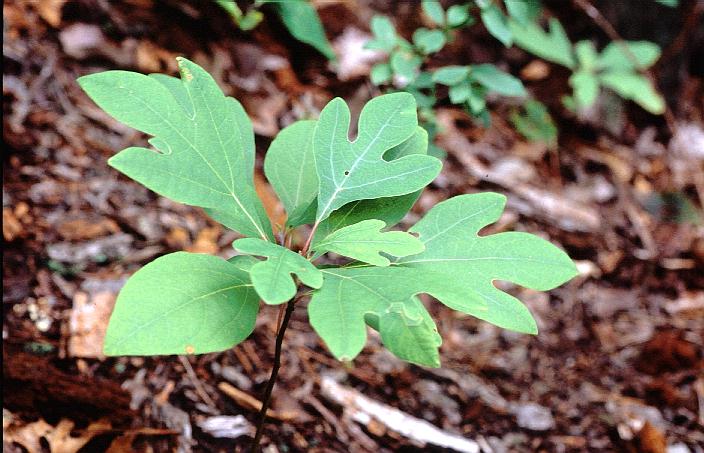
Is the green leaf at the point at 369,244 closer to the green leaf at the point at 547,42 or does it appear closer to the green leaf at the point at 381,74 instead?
the green leaf at the point at 381,74

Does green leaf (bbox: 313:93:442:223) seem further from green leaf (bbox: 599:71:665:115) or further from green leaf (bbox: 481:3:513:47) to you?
green leaf (bbox: 599:71:665:115)

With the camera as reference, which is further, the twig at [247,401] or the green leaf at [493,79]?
the green leaf at [493,79]

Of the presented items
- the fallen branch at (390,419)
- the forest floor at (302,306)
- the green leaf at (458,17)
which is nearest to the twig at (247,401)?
the forest floor at (302,306)

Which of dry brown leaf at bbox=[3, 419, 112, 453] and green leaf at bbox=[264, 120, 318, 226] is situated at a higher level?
green leaf at bbox=[264, 120, 318, 226]

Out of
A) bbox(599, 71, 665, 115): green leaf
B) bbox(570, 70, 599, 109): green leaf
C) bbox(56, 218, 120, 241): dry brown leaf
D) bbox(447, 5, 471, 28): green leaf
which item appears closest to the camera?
bbox(56, 218, 120, 241): dry brown leaf

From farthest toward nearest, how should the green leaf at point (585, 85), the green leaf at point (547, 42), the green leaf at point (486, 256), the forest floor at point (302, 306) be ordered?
1. the green leaf at point (547, 42)
2. the green leaf at point (585, 85)
3. the forest floor at point (302, 306)
4. the green leaf at point (486, 256)

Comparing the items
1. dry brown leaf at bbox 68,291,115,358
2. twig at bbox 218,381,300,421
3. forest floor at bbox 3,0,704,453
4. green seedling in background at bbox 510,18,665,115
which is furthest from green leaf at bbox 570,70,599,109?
dry brown leaf at bbox 68,291,115,358
